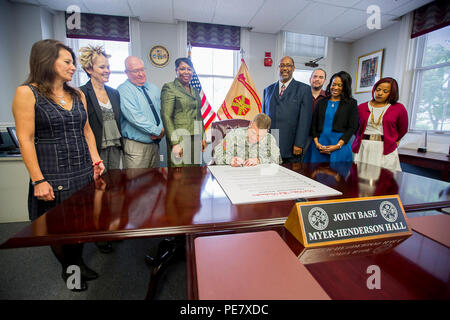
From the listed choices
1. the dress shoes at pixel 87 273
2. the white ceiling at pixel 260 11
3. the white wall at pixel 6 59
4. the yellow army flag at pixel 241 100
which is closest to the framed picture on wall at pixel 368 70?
the white ceiling at pixel 260 11

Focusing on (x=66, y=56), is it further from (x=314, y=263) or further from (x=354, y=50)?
(x=354, y=50)

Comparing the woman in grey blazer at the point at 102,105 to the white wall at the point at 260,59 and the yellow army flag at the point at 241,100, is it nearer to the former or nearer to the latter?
the yellow army flag at the point at 241,100

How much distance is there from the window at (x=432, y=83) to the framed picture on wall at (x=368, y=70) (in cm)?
61

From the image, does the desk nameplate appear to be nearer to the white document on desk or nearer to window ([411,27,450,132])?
the white document on desk

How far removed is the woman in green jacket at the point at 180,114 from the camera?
6.96 ft

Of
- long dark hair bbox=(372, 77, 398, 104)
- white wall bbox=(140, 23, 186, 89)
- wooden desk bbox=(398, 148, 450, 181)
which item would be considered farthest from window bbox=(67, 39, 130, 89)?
wooden desk bbox=(398, 148, 450, 181)

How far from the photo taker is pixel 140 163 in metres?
2.04

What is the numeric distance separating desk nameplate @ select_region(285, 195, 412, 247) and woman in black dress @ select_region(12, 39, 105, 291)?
1.24m

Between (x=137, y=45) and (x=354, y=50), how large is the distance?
450 cm

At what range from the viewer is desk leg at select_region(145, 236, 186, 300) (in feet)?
4.14

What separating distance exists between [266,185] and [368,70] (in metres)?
4.74

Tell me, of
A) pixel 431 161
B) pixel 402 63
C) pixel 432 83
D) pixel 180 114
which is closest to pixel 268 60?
pixel 402 63

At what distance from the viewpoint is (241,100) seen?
3.91 metres

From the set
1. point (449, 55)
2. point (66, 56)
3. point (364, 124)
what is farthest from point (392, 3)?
point (66, 56)
